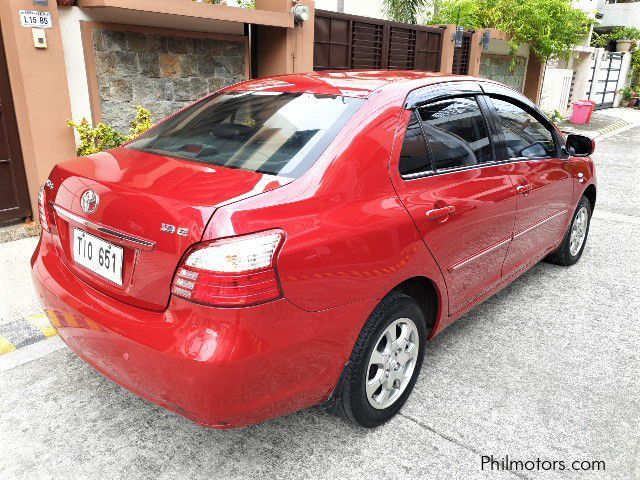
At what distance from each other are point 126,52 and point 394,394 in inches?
179

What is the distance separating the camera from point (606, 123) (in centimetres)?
1585

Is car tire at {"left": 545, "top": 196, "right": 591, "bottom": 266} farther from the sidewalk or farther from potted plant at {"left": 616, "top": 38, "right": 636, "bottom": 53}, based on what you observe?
potted plant at {"left": 616, "top": 38, "right": 636, "bottom": 53}

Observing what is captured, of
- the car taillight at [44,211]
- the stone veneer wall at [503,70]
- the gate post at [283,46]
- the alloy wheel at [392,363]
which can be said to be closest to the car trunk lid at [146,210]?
the car taillight at [44,211]

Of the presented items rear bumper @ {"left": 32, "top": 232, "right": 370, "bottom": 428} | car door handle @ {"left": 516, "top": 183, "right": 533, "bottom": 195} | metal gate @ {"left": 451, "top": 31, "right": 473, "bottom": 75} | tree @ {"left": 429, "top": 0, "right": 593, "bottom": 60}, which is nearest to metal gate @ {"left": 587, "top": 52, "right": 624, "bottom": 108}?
tree @ {"left": 429, "top": 0, "right": 593, "bottom": 60}

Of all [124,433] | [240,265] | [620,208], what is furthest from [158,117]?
[620,208]

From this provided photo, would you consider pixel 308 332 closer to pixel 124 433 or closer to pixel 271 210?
pixel 271 210

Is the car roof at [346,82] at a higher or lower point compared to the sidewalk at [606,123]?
higher

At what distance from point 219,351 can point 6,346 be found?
2038 millimetres

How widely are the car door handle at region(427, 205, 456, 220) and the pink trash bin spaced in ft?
46.6

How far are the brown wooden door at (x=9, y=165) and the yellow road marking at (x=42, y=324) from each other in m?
1.82

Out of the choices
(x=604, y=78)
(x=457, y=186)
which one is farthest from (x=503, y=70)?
(x=457, y=186)

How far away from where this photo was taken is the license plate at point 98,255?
6.73 ft

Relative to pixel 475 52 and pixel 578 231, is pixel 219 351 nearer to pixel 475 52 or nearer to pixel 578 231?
pixel 578 231

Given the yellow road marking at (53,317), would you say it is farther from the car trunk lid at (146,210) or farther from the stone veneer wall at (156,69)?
the stone veneer wall at (156,69)
